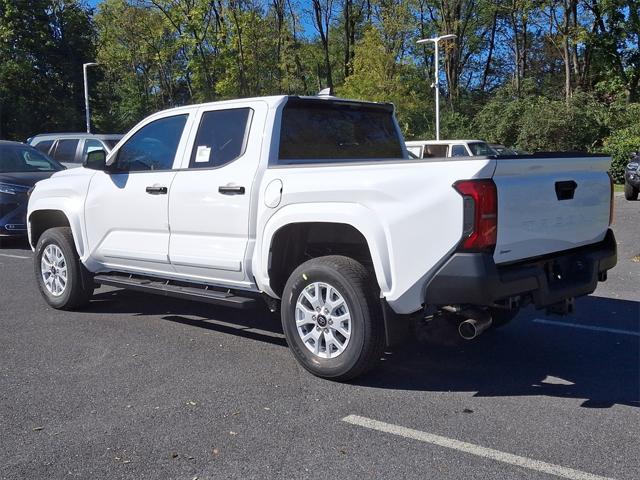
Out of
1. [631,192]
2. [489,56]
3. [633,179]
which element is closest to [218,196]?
[633,179]

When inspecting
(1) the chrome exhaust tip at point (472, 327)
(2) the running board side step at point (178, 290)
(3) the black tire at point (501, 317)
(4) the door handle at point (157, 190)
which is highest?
(4) the door handle at point (157, 190)

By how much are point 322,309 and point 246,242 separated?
33.3 inches

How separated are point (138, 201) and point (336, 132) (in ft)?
5.95

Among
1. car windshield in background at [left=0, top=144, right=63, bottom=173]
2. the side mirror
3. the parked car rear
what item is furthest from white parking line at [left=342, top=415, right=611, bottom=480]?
car windshield in background at [left=0, top=144, right=63, bottom=173]

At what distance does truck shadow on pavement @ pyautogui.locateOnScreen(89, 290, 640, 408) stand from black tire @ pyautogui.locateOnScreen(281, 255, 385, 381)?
231 mm

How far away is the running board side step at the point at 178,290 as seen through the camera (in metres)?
5.36

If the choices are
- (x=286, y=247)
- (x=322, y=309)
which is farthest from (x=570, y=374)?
(x=286, y=247)

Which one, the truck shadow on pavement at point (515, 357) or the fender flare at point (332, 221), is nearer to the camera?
the fender flare at point (332, 221)

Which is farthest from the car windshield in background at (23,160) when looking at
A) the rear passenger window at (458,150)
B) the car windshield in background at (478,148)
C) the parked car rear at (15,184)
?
the car windshield in background at (478,148)

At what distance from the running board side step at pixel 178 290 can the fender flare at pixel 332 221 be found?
10.4 inches

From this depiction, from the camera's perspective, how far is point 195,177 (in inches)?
221

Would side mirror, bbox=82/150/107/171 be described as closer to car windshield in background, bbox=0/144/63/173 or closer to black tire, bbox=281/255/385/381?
black tire, bbox=281/255/385/381

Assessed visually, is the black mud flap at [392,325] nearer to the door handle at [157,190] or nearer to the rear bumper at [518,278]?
the rear bumper at [518,278]

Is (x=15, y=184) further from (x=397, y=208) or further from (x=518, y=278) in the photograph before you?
(x=518, y=278)
